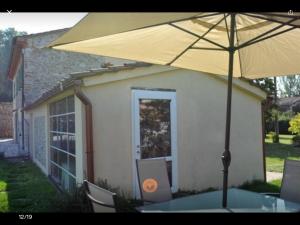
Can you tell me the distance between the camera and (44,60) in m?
14.8

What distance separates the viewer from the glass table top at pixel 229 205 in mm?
3561

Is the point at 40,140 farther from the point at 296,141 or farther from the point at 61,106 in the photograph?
the point at 296,141

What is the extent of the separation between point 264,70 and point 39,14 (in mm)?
3198

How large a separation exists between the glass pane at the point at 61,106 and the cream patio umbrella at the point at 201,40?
13.9ft

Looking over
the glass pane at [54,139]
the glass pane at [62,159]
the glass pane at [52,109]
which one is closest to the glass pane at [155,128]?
the glass pane at [62,159]

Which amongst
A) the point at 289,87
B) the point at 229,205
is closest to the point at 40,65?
the point at 229,205

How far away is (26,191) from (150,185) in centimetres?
489

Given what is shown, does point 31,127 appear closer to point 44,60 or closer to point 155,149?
point 44,60

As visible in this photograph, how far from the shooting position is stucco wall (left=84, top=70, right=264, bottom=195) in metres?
6.84

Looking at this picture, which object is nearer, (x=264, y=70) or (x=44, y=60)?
(x=264, y=70)

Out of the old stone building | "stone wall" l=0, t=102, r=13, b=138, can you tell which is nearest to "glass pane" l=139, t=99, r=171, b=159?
the old stone building

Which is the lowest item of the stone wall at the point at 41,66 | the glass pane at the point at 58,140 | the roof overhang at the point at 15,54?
the glass pane at the point at 58,140

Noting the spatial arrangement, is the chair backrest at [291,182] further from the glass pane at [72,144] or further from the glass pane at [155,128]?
the glass pane at [72,144]
